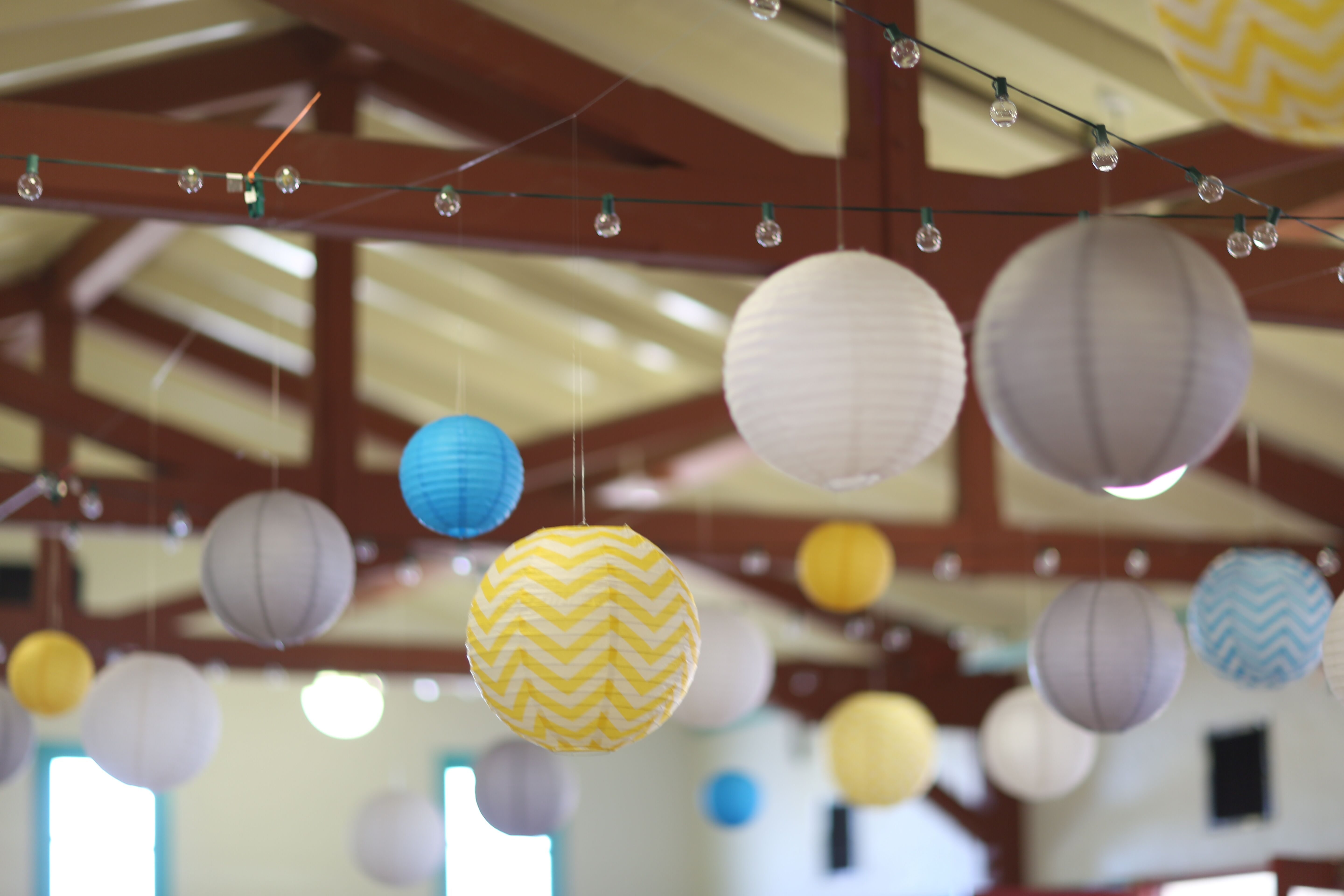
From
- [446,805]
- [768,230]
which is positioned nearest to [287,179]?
[768,230]

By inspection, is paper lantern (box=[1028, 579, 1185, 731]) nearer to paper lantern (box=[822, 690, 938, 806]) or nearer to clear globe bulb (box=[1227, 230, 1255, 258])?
clear globe bulb (box=[1227, 230, 1255, 258])

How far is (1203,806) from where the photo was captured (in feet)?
31.1

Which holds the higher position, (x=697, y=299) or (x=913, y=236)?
(x=697, y=299)

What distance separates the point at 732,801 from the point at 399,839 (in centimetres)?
→ 225

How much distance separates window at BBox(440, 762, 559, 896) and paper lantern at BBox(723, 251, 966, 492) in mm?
10073

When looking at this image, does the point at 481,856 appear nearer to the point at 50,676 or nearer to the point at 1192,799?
the point at 1192,799

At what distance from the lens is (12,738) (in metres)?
6.14

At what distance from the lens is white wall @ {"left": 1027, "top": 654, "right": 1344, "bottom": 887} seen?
8633 millimetres

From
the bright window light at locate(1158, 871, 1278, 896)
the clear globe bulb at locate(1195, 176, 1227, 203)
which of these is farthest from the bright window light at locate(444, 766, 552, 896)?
the clear globe bulb at locate(1195, 176, 1227, 203)

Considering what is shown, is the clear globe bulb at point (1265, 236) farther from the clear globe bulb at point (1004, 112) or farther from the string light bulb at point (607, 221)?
the string light bulb at point (607, 221)

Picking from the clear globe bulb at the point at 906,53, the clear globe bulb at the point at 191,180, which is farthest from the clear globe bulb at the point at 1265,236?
the clear globe bulb at the point at 191,180

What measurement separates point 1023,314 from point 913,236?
1.92m

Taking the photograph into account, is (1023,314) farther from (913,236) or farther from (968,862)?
(968,862)

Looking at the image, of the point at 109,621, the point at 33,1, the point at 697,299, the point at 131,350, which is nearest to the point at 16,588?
the point at 131,350
